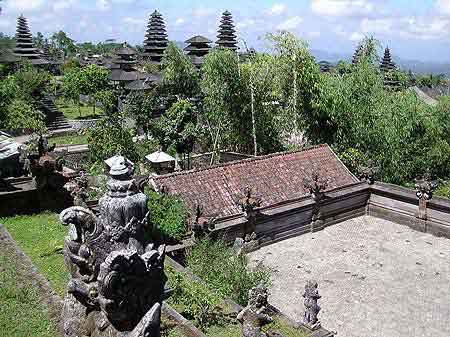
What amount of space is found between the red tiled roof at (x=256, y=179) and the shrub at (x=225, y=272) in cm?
310

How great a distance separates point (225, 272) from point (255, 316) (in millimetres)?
2967

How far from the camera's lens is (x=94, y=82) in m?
47.4

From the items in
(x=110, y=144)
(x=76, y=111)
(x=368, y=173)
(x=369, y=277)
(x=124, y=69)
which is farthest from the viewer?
(x=124, y=69)

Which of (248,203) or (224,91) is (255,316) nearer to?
(248,203)

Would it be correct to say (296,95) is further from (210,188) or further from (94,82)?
(94,82)

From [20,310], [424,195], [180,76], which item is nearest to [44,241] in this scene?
[20,310]

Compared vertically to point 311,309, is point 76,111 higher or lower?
lower

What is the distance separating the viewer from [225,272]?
35.8 ft

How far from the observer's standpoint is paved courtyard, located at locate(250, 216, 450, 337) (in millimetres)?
11602

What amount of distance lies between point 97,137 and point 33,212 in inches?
355

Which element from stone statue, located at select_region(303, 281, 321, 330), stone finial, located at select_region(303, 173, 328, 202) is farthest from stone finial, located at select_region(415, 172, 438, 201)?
stone statue, located at select_region(303, 281, 321, 330)

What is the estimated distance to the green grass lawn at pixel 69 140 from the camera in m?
35.8

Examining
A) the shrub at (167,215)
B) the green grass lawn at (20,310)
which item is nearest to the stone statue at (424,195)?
the shrub at (167,215)

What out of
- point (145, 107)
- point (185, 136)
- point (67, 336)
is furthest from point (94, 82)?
point (67, 336)
